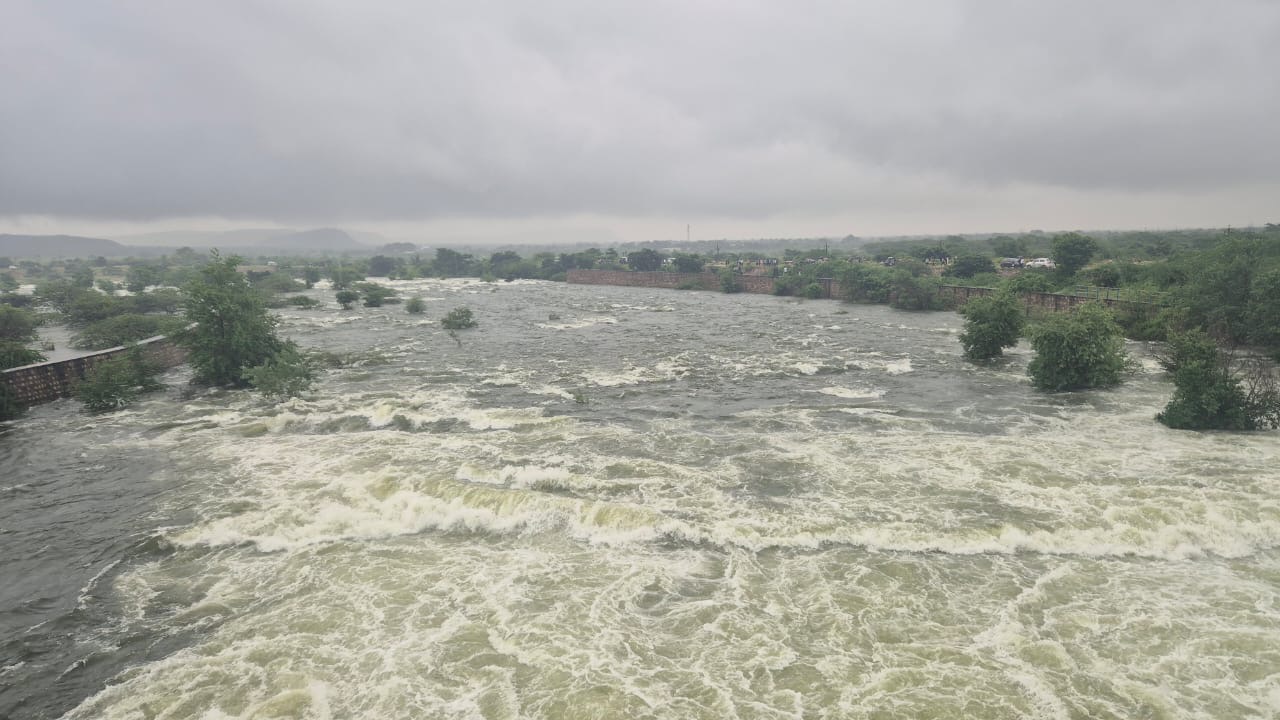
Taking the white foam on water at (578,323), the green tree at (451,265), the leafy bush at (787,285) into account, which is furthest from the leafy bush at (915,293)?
the green tree at (451,265)

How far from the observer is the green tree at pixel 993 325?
35.2m

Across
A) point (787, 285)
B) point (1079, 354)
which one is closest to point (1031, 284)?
point (787, 285)

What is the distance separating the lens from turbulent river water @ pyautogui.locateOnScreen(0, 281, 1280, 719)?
959 cm

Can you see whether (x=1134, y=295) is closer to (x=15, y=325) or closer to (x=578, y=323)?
(x=578, y=323)

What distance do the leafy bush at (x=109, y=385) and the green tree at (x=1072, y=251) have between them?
282 ft

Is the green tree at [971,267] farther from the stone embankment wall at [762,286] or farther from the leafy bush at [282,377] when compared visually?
the leafy bush at [282,377]

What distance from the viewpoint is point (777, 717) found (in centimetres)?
900

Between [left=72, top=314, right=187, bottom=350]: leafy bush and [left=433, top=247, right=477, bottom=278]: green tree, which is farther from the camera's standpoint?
[left=433, top=247, right=477, bottom=278]: green tree

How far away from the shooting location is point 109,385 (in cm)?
2698

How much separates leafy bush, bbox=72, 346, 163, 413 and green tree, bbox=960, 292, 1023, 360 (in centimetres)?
4598

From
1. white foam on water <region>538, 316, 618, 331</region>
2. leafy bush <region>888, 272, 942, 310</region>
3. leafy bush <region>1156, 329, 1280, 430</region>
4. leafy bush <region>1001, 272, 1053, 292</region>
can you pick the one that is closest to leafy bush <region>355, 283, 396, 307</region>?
white foam on water <region>538, 316, 618, 331</region>

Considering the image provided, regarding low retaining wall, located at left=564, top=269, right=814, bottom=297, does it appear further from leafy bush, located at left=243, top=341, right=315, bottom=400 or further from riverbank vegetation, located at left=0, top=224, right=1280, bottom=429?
leafy bush, located at left=243, top=341, right=315, bottom=400

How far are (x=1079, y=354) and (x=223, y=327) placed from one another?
43559 mm

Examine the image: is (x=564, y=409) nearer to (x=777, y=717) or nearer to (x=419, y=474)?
(x=419, y=474)
